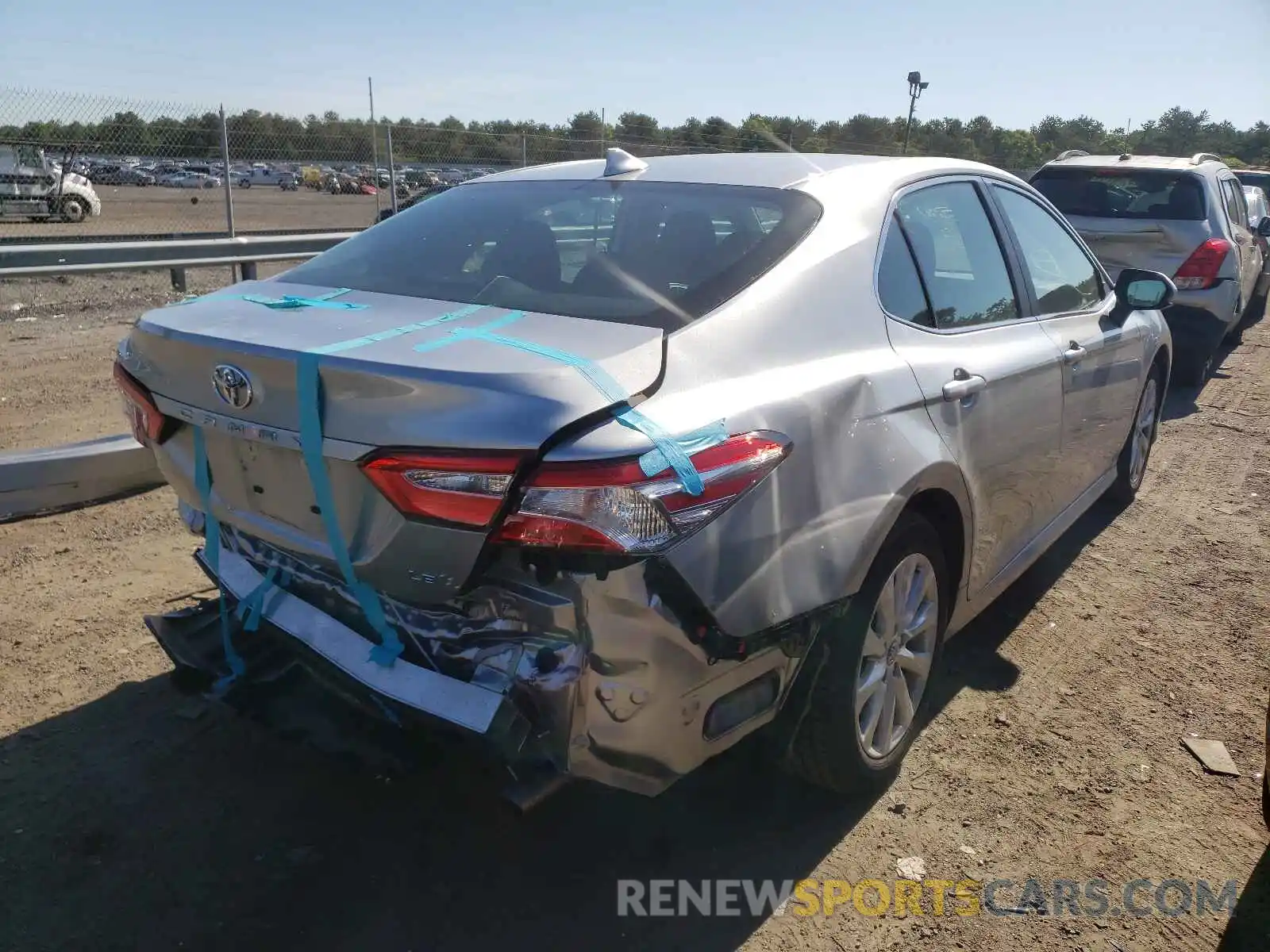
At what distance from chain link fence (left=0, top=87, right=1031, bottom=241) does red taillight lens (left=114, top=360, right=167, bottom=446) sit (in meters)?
8.81

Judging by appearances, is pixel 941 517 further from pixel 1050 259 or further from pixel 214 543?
pixel 214 543

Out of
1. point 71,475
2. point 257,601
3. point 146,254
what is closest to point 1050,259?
point 257,601

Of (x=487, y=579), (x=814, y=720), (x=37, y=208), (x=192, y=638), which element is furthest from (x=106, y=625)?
(x=37, y=208)

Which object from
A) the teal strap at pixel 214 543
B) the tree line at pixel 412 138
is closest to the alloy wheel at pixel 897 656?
the teal strap at pixel 214 543

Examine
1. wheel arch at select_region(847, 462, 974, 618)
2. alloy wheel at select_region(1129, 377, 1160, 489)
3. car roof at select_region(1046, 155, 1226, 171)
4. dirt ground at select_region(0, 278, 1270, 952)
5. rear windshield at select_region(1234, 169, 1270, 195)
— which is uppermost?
rear windshield at select_region(1234, 169, 1270, 195)

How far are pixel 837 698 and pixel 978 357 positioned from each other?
122cm

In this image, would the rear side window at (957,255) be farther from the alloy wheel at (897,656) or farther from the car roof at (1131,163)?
the car roof at (1131,163)

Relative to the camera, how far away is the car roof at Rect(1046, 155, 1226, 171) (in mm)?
8250

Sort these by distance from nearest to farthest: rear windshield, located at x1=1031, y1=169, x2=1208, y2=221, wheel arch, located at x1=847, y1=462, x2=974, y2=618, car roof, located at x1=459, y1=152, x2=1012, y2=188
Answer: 1. wheel arch, located at x1=847, y1=462, x2=974, y2=618
2. car roof, located at x1=459, y1=152, x2=1012, y2=188
3. rear windshield, located at x1=1031, y1=169, x2=1208, y2=221

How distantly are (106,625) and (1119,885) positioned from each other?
3.43 meters

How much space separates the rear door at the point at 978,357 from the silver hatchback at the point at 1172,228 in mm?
4992

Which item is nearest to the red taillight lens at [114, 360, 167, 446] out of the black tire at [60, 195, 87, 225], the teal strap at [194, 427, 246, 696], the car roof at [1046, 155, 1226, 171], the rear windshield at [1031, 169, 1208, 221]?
the teal strap at [194, 427, 246, 696]

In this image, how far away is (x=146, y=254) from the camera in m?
7.41

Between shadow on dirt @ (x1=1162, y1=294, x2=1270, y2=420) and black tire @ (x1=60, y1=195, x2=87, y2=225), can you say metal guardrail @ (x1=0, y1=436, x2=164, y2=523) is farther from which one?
black tire @ (x1=60, y1=195, x2=87, y2=225)
